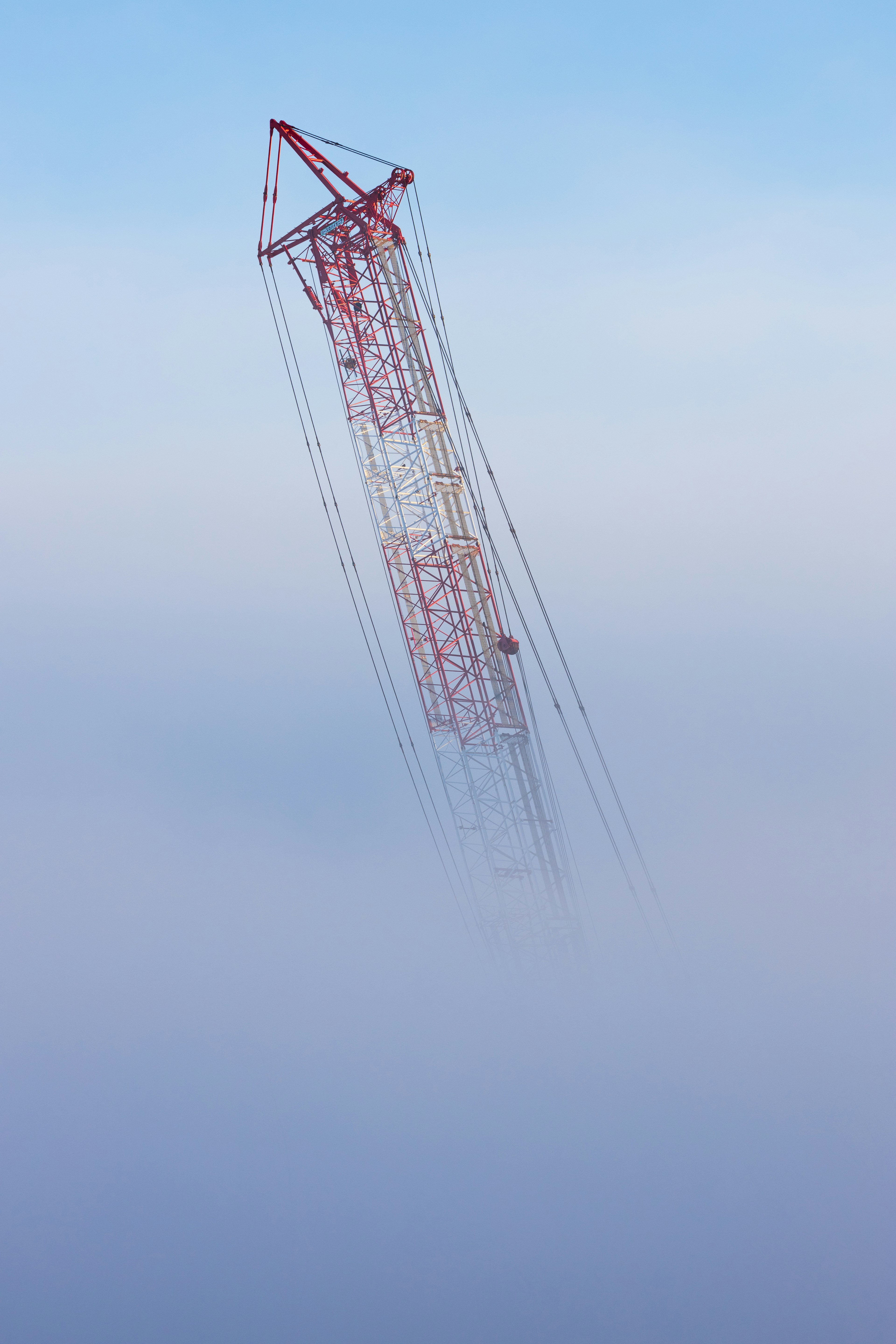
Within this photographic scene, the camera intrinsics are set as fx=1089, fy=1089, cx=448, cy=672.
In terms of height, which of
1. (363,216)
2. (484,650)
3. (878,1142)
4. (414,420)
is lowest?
(878,1142)

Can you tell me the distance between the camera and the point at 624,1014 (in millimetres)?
24375

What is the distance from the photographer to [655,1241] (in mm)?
17734

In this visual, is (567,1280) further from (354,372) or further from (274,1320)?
(354,372)

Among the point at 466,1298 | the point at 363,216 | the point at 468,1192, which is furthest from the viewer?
the point at 363,216

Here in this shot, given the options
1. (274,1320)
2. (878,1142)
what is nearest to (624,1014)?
(878,1142)

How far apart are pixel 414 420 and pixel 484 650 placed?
5.26 m

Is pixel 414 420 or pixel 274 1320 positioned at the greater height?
pixel 414 420

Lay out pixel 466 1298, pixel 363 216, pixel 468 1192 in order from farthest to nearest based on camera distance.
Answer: pixel 363 216 → pixel 468 1192 → pixel 466 1298

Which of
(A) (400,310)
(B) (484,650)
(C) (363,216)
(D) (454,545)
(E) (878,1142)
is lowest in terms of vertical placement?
(E) (878,1142)

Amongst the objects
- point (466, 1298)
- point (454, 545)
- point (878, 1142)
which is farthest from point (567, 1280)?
point (454, 545)

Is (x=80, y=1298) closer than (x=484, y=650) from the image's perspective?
Yes

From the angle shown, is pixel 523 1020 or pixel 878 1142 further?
pixel 523 1020

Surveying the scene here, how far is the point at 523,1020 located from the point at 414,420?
13290mm

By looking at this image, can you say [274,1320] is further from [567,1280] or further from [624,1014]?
[624,1014]
